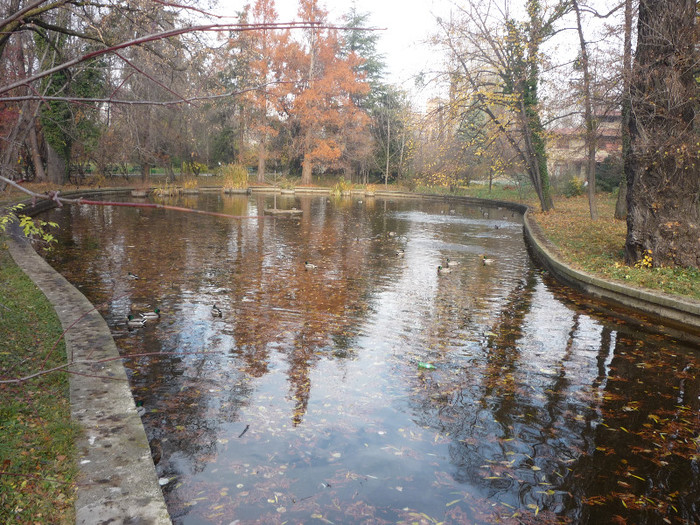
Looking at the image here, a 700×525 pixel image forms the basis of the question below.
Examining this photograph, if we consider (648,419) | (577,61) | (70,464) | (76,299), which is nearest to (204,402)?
(70,464)

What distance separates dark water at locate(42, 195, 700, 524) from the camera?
3951 mm

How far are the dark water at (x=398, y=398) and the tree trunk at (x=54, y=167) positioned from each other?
2254 centimetres

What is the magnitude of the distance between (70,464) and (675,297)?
9377mm

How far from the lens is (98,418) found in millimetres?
4172

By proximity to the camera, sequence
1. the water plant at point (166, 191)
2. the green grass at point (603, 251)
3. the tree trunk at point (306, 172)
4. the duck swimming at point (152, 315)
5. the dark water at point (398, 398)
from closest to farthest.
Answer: the dark water at point (398, 398) < the duck swimming at point (152, 315) < the green grass at point (603, 251) < the water plant at point (166, 191) < the tree trunk at point (306, 172)

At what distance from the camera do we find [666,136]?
10.1m

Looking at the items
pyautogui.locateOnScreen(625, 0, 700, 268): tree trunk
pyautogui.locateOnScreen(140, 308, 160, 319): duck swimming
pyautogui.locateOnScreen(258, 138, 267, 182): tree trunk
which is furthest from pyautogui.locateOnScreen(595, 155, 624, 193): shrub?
pyautogui.locateOnScreen(140, 308, 160, 319): duck swimming

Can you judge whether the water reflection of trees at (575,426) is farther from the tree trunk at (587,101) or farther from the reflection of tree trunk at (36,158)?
the reflection of tree trunk at (36,158)

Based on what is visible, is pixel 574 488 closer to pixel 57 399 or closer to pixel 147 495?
pixel 147 495

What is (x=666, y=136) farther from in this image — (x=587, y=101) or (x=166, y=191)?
(x=166, y=191)

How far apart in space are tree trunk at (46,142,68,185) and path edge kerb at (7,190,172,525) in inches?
1135

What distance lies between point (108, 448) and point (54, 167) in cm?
3179

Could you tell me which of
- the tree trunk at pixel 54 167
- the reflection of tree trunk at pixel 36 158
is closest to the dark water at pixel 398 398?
the tree trunk at pixel 54 167

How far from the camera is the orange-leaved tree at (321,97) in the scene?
4300 cm
